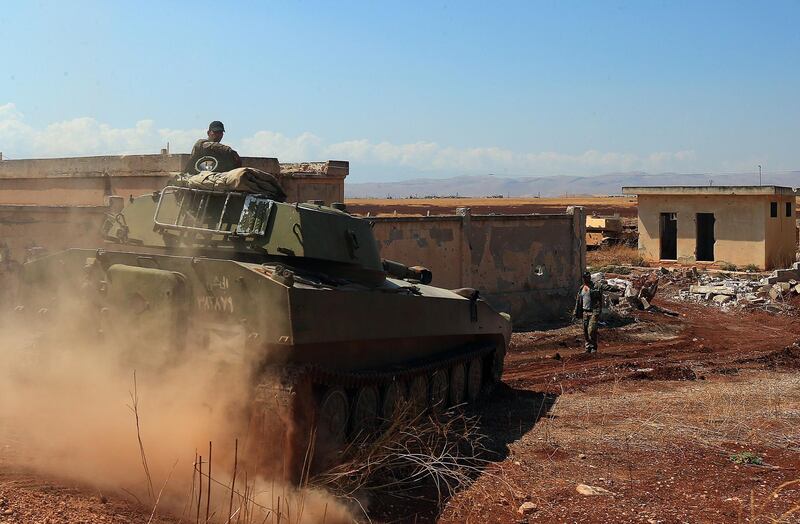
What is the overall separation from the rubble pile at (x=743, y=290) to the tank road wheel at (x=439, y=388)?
14157mm

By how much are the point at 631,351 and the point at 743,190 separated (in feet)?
47.1

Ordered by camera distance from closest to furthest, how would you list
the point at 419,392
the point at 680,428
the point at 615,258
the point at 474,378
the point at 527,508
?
1. the point at 527,508
2. the point at 680,428
3. the point at 419,392
4. the point at 474,378
5. the point at 615,258

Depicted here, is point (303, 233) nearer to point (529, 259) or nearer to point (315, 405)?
point (315, 405)

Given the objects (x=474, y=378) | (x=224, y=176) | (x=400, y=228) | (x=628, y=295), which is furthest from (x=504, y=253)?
(x=224, y=176)

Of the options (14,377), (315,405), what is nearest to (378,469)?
(315,405)

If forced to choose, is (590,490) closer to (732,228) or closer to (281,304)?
(281,304)

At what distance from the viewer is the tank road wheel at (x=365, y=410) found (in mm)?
8531

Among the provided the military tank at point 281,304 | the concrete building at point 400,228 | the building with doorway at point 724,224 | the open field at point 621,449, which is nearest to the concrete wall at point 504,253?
the concrete building at point 400,228

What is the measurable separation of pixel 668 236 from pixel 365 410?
25.6m

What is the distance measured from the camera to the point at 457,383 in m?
11.1

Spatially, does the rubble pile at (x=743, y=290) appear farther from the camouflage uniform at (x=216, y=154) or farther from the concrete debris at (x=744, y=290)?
the camouflage uniform at (x=216, y=154)

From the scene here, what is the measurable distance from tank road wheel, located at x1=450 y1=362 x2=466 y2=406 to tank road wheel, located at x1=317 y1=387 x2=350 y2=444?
9.05 ft

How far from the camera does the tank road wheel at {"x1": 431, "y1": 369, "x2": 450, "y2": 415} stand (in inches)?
407

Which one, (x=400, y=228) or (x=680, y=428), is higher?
(x=400, y=228)
